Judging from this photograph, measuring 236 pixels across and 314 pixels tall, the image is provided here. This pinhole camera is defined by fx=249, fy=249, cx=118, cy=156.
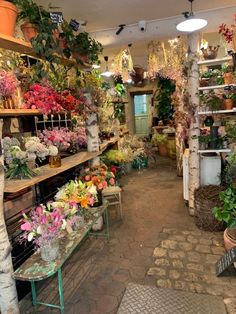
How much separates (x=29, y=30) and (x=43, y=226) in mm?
1490

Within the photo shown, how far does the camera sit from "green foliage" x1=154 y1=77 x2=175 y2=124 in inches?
305

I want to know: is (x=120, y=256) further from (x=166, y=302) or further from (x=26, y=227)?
(x=26, y=227)

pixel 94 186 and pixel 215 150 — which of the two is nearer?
pixel 94 186

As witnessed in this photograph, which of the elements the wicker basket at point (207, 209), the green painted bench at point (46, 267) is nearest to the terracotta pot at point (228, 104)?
the wicker basket at point (207, 209)

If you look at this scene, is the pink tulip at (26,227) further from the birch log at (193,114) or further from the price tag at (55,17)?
the birch log at (193,114)

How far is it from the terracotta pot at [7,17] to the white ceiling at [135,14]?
2.84ft

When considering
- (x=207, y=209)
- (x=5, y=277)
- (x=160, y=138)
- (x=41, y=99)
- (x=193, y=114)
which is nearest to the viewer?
(x=5, y=277)

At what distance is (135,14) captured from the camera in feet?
9.78

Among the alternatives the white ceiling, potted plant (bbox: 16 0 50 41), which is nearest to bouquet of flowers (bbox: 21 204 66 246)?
potted plant (bbox: 16 0 50 41)

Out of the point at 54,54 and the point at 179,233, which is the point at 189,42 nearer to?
the point at 54,54

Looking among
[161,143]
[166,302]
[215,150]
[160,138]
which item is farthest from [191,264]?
[161,143]

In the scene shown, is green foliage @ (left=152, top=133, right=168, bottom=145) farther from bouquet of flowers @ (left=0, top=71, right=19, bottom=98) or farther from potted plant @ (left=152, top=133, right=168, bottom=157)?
bouquet of flowers @ (left=0, top=71, right=19, bottom=98)

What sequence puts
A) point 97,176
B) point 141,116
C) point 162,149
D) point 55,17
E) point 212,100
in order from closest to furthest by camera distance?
point 55,17 < point 97,176 < point 212,100 < point 162,149 < point 141,116

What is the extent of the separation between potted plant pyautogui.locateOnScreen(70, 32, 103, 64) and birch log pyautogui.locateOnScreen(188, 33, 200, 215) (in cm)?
125
